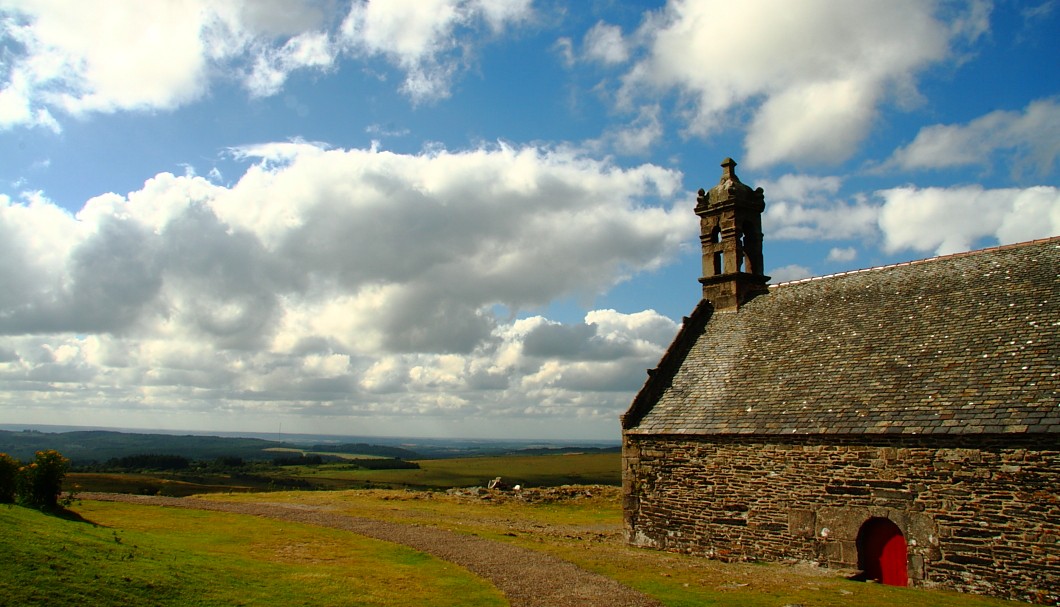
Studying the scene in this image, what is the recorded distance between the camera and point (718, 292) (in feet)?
98.0

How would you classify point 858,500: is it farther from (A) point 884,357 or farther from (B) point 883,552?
(A) point 884,357

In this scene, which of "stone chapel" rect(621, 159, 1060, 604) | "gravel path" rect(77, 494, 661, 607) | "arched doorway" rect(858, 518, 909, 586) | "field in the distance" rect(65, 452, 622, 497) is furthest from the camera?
"field in the distance" rect(65, 452, 622, 497)

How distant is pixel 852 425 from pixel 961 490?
3.02 m

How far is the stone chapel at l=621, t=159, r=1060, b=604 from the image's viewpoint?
16625mm

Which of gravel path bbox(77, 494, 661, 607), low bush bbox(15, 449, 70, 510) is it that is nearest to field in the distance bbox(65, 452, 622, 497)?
low bush bbox(15, 449, 70, 510)

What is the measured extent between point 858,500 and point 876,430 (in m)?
2.04

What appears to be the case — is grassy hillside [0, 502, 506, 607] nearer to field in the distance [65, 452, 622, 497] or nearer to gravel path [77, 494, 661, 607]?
gravel path [77, 494, 661, 607]

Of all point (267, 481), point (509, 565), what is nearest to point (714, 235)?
point (509, 565)

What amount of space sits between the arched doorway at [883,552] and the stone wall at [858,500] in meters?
0.32

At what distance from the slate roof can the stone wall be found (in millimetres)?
529

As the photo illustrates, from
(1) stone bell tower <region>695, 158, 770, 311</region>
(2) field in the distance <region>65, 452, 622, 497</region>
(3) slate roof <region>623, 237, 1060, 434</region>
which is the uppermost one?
(1) stone bell tower <region>695, 158, 770, 311</region>

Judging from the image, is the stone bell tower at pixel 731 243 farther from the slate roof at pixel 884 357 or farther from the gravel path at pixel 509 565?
the gravel path at pixel 509 565

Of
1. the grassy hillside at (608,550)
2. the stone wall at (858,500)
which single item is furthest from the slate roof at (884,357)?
the grassy hillside at (608,550)

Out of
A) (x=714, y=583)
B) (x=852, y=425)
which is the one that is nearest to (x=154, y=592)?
(x=714, y=583)
